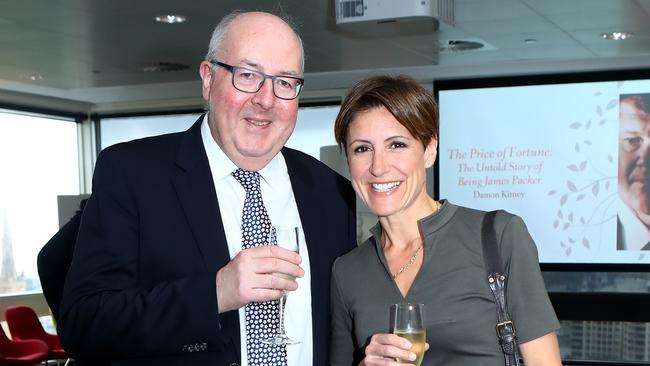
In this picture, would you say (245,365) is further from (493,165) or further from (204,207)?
(493,165)

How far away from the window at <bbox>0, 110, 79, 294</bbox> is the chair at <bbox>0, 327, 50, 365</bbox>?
2666 millimetres

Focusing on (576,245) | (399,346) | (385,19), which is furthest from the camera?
(576,245)

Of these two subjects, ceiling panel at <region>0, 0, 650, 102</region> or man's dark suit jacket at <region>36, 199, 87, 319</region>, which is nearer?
man's dark suit jacket at <region>36, 199, 87, 319</region>

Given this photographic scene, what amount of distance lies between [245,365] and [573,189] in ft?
25.9

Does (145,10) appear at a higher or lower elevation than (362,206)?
higher

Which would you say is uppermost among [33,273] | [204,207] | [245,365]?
[204,207]

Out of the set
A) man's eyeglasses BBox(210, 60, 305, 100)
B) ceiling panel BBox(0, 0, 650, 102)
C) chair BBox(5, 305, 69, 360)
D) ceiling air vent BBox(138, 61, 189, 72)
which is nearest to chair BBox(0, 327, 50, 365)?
chair BBox(5, 305, 69, 360)

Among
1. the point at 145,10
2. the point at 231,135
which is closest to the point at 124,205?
the point at 231,135

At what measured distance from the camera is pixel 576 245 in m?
9.20

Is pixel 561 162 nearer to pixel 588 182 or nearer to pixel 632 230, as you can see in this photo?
pixel 588 182

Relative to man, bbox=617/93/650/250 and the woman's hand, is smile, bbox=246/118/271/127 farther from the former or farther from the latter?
man, bbox=617/93/650/250

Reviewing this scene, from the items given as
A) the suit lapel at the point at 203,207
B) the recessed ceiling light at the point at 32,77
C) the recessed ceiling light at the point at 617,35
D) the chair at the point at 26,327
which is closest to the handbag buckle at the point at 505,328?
the suit lapel at the point at 203,207

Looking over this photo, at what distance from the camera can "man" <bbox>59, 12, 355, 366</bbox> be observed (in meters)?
1.79

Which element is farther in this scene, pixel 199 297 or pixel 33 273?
pixel 33 273
